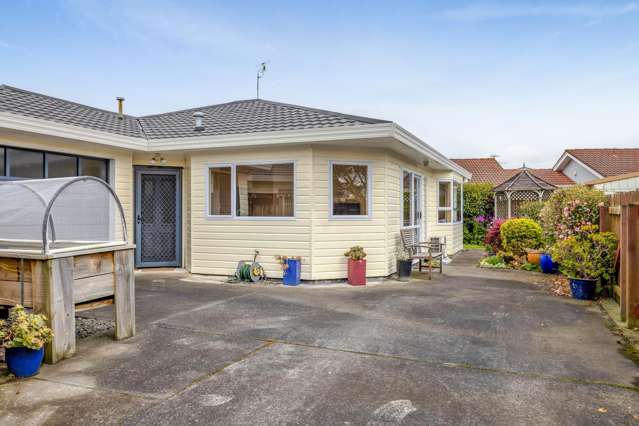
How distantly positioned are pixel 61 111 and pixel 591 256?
30.7 ft

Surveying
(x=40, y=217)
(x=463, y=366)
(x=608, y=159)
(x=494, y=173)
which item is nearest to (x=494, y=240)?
(x=463, y=366)

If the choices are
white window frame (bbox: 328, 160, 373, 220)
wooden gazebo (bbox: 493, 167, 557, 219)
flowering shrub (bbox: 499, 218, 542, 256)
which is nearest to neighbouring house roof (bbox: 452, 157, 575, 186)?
wooden gazebo (bbox: 493, 167, 557, 219)

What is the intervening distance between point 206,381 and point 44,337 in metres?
1.32

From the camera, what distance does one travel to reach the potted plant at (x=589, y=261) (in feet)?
19.9

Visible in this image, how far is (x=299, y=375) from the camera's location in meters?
3.16

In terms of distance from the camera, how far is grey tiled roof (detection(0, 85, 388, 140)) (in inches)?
277

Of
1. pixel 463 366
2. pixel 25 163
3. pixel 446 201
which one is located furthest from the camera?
pixel 446 201

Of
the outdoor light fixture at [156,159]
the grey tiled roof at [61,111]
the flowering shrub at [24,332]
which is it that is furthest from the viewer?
the outdoor light fixture at [156,159]

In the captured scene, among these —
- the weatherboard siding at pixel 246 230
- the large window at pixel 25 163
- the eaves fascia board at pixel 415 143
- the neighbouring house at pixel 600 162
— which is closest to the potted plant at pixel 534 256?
the eaves fascia board at pixel 415 143

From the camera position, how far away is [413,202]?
30.9 ft

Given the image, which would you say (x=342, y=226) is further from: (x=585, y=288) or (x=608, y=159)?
(x=608, y=159)

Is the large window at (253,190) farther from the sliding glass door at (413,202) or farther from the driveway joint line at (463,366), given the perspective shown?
the driveway joint line at (463,366)

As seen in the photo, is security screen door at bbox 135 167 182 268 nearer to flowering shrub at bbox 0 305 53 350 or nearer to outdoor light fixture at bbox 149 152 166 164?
outdoor light fixture at bbox 149 152 166 164

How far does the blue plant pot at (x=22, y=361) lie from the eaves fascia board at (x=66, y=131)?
164 inches
